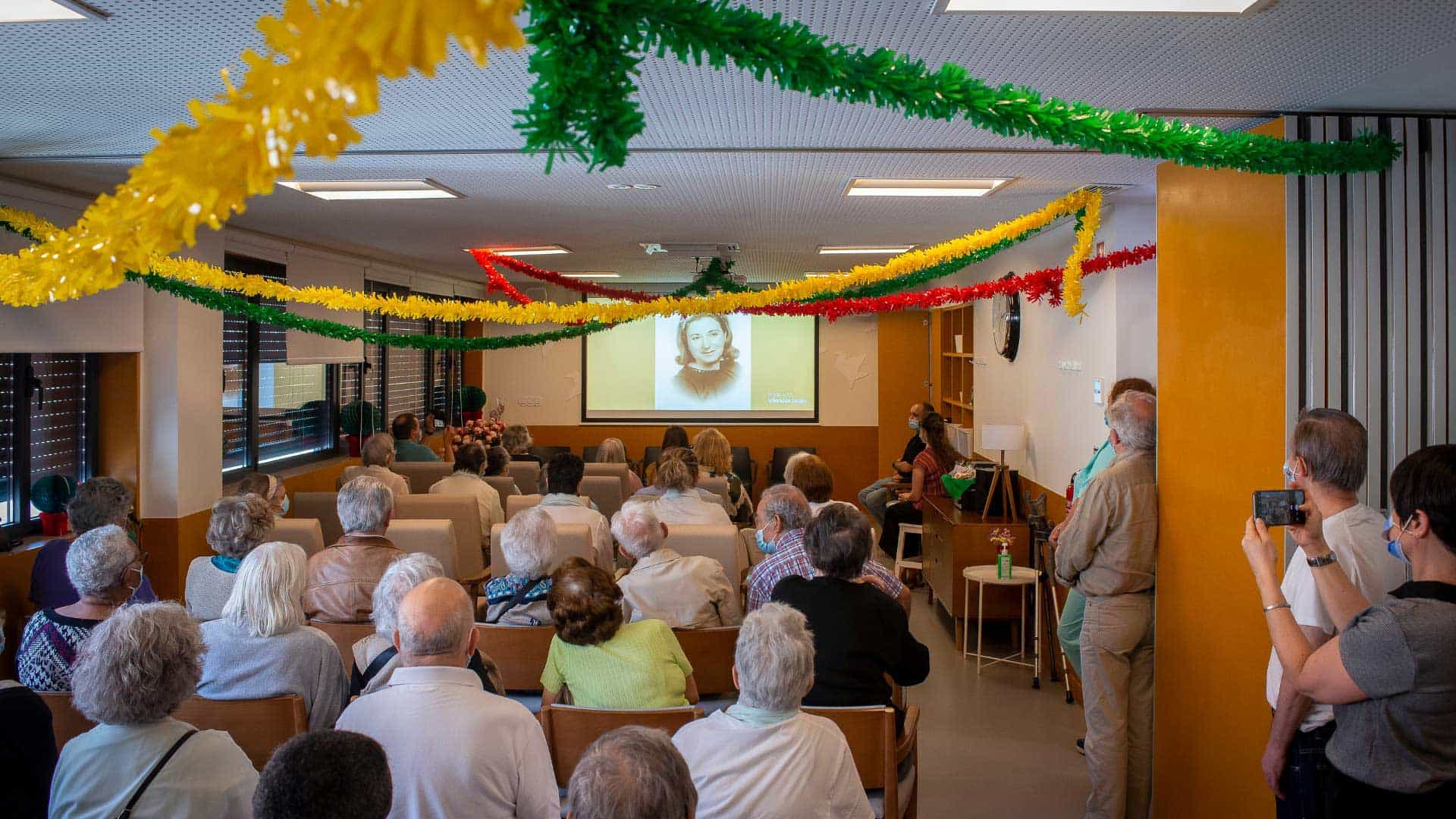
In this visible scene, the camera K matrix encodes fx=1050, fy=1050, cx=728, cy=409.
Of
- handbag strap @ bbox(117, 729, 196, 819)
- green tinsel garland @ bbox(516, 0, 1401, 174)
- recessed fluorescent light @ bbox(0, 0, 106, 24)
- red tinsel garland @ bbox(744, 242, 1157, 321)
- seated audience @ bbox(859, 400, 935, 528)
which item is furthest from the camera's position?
seated audience @ bbox(859, 400, 935, 528)

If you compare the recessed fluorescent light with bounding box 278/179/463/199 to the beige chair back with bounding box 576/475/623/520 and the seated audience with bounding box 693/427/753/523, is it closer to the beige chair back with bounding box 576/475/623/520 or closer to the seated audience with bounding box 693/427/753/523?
the beige chair back with bounding box 576/475/623/520

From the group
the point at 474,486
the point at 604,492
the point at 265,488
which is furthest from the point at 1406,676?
the point at 604,492

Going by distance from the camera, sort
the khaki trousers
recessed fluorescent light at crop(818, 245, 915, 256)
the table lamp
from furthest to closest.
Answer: recessed fluorescent light at crop(818, 245, 915, 256), the table lamp, the khaki trousers

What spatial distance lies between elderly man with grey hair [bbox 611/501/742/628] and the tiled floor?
1220 mm

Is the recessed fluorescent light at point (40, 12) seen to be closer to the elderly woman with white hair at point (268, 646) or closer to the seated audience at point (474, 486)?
the elderly woman with white hair at point (268, 646)

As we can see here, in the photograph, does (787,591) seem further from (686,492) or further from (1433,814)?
(686,492)

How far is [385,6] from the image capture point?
0.96 metres

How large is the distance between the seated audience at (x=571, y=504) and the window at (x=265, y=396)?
2.93 m

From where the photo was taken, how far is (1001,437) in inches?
305

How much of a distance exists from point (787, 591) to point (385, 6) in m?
2.51

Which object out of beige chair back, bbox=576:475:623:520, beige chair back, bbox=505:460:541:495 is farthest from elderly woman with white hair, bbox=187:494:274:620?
beige chair back, bbox=505:460:541:495

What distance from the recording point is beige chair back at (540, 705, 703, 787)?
8.98 feet

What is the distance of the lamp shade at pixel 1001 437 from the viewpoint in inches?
304

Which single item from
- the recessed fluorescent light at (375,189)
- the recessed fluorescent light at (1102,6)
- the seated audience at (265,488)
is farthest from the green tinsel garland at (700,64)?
the seated audience at (265,488)
